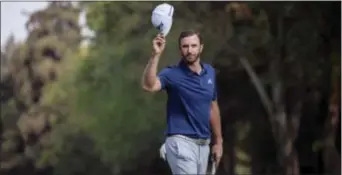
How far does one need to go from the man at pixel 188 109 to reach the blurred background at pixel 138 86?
3443 mm

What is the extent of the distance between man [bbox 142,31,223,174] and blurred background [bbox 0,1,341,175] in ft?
11.3

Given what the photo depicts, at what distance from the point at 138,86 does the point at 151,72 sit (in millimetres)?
3884

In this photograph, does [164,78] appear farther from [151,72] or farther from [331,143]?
[331,143]

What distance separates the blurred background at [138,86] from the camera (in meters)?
6.67

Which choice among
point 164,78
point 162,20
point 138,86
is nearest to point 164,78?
point 164,78

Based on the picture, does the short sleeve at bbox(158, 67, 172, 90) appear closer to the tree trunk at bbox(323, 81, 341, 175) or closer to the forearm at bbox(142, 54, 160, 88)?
the forearm at bbox(142, 54, 160, 88)

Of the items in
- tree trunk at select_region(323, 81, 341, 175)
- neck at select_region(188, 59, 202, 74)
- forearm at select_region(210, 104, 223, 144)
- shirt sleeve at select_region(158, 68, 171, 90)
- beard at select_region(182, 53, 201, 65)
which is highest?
beard at select_region(182, 53, 201, 65)

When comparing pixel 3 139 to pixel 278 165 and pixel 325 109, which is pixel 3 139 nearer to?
pixel 278 165

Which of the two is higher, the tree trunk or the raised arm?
the raised arm

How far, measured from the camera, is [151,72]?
9.55 feet

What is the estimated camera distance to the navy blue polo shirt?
10.1 feet

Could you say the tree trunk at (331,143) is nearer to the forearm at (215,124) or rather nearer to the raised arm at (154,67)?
the forearm at (215,124)

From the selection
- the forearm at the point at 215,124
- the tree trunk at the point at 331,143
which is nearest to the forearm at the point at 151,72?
the forearm at the point at 215,124

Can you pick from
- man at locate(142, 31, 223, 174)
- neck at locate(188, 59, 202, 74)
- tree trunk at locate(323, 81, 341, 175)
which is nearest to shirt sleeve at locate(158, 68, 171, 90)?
man at locate(142, 31, 223, 174)
